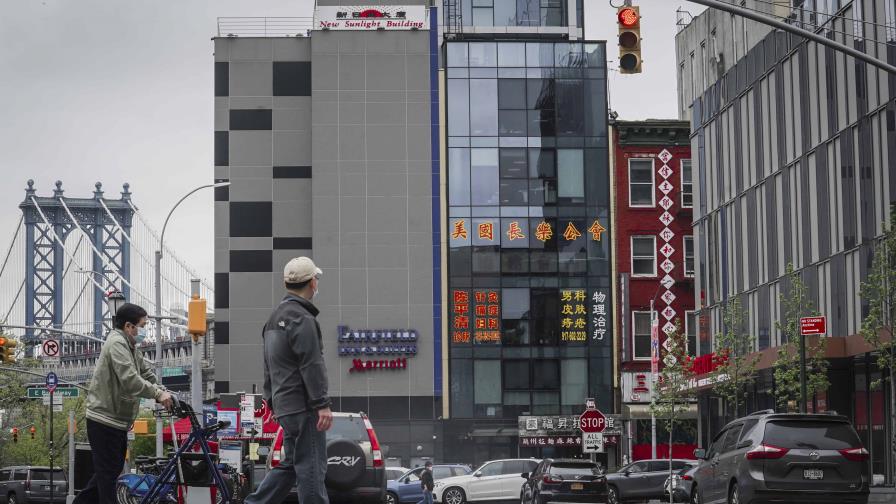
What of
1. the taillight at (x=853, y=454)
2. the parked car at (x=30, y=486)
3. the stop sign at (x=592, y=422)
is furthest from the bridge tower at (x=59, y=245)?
the taillight at (x=853, y=454)

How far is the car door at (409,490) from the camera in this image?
43125 millimetres

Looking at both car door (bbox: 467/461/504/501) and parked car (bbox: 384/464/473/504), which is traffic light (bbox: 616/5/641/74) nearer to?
parked car (bbox: 384/464/473/504)

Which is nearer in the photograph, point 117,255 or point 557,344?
point 557,344

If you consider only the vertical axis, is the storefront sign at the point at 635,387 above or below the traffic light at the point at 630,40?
below

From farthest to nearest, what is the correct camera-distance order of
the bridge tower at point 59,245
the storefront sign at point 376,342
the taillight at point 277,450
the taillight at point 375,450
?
the bridge tower at point 59,245 → the storefront sign at point 376,342 → the taillight at point 277,450 → the taillight at point 375,450

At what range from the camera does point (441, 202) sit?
70000 millimetres

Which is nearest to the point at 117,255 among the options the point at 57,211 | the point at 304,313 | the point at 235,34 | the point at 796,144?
the point at 57,211

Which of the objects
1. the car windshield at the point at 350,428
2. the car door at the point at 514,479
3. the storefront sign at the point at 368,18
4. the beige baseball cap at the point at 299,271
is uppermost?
the storefront sign at the point at 368,18

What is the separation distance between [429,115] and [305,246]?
8.39 meters

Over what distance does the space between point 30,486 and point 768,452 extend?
31264 millimetres

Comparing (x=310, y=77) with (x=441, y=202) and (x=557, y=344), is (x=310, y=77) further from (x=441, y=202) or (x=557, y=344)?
(x=557, y=344)

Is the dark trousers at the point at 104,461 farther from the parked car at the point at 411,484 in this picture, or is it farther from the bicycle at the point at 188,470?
the parked car at the point at 411,484

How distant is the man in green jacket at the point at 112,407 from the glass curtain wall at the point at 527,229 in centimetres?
5755

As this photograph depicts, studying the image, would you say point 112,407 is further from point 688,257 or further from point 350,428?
point 688,257
